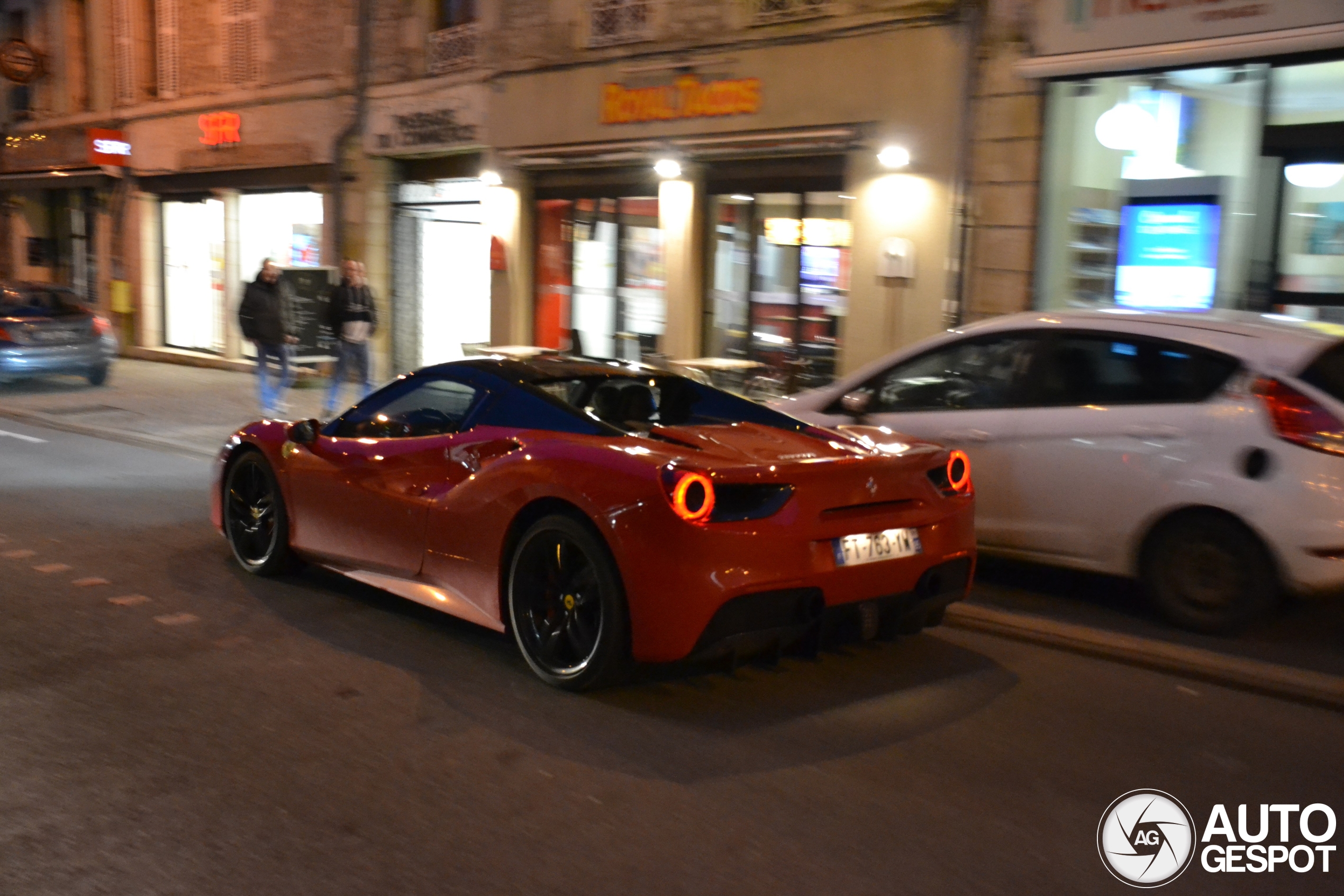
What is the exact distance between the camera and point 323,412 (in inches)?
571

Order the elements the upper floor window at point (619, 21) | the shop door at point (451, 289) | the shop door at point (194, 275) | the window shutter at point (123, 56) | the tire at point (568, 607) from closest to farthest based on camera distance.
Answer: the tire at point (568, 607) < the upper floor window at point (619, 21) < the shop door at point (451, 289) < the shop door at point (194, 275) < the window shutter at point (123, 56)

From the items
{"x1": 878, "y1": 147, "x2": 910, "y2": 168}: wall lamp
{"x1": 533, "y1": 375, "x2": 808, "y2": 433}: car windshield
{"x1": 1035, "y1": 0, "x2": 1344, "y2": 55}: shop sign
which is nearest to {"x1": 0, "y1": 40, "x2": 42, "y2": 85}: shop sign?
{"x1": 878, "y1": 147, "x2": 910, "y2": 168}: wall lamp

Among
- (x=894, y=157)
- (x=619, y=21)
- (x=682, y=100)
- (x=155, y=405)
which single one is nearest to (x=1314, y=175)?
(x=894, y=157)

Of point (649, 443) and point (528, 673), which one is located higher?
point (649, 443)

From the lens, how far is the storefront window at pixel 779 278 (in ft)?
43.2

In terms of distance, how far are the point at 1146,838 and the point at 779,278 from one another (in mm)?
10565

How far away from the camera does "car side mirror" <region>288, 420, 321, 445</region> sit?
6285 millimetres

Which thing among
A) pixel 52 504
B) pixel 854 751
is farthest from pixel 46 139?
pixel 854 751

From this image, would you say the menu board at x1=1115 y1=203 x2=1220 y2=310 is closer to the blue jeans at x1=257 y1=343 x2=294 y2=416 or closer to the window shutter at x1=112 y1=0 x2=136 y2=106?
the blue jeans at x1=257 y1=343 x2=294 y2=416

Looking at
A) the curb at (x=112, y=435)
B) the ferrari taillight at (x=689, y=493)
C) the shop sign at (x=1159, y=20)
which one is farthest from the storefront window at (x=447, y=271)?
the ferrari taillight at (x=689, y=493)

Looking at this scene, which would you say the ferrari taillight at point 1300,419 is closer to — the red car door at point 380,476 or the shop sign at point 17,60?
the red car door at point 380,476

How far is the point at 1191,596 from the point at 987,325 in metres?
1.83

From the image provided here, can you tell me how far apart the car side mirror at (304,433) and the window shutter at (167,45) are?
60.6 feet

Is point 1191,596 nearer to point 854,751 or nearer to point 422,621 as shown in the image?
point 854,751
